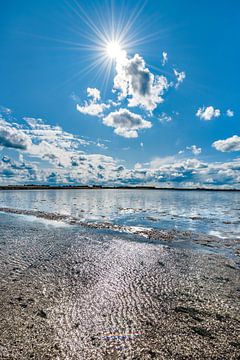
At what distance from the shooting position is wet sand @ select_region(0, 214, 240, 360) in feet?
20.6

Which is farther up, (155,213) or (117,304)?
(117,304)

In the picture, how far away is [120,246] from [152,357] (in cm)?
1204

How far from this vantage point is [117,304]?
8.63 m

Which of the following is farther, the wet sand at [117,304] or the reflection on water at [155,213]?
the reflection on water at [155,213]

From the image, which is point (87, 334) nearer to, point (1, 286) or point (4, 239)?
point (1, 286)

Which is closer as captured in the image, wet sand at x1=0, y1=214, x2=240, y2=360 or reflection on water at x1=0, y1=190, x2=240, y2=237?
wet sand at x1=0, y1=214, x2=240, y2=360

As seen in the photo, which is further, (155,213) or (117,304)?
(155,213)

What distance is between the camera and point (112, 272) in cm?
1214

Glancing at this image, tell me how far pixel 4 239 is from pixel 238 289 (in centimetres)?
1759

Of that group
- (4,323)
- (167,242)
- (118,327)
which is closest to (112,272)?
(118,327)

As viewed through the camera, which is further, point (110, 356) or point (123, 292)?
point (123, 292)

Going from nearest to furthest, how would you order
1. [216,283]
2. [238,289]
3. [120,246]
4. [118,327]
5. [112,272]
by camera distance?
[118,327]
[238,289]
[216,283]
[112,272]
[120,246]

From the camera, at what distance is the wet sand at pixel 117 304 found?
20.6ft

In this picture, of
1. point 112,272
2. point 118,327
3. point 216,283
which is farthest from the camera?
point 112,272
